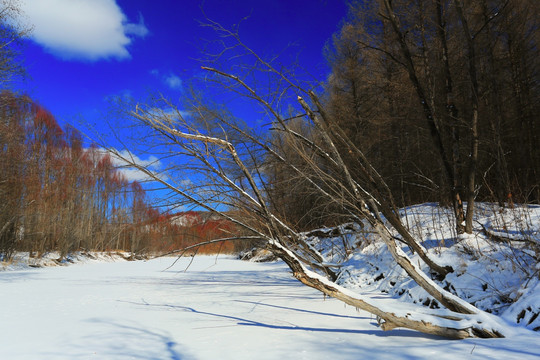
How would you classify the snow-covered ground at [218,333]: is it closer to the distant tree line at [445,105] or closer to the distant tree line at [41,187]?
the distant tree line at [445,105]

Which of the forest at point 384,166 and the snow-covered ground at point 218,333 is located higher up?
the forest at point 384,166

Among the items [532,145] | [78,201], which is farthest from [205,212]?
[78,201]

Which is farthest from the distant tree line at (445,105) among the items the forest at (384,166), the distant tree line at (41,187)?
the distant tree line at (41,187)

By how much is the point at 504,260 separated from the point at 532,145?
7.61m

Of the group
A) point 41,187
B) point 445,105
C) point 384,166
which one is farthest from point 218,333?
point 41,187

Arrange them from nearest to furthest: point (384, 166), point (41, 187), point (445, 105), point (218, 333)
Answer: point (218, 333)
point (445, 105)
point (384, 166)
point (41, 187)

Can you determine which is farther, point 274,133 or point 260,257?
point 260,257

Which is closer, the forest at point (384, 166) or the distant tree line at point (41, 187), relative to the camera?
the forest at point (384, 166)

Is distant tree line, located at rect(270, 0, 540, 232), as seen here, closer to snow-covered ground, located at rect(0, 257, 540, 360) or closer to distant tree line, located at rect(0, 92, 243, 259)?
snow-covered ground, located at rect(0, 257, 540, 360)

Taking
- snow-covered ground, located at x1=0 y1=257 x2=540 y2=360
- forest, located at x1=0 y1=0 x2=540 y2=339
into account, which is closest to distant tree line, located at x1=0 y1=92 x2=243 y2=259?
forest, located at x1=0 y1=0 x2=540 y2=339

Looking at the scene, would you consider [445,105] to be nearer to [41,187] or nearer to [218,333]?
[218,333]

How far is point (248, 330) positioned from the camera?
3.20 metres

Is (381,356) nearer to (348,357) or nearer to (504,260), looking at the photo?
(348,357)

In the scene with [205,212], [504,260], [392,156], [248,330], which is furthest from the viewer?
[392,156]
